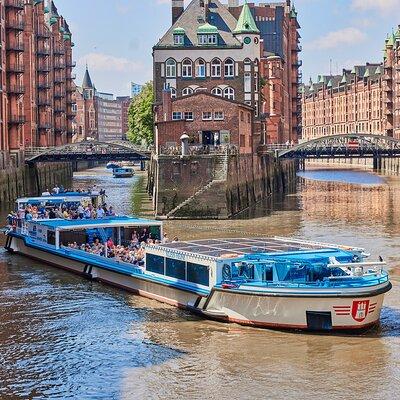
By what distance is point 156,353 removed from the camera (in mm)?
29547

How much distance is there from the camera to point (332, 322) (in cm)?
3105

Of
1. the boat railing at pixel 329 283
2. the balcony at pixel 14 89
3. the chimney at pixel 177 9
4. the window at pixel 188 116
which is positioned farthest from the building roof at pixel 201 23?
the boat railing at pixel 329 283

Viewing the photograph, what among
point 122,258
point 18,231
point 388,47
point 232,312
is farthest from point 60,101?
point 232,312

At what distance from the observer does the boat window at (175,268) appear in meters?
35.9

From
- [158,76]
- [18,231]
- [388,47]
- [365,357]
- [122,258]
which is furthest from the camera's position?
[388,47]

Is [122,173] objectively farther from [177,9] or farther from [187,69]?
[187,69]

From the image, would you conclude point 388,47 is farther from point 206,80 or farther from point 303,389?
point 303,389

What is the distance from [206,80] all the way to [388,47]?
8474 cm

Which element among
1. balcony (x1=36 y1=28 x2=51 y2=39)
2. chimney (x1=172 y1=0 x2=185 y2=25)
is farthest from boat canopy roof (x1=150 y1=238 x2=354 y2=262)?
balcony (x1=36 y1=28 x2=51 y2=39)

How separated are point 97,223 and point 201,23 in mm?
55576

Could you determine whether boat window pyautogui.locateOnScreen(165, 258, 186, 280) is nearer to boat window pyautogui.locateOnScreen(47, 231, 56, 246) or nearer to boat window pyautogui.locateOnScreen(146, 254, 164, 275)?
boat window pyautogui.locateOnScreen(146, 254, 164, 275)

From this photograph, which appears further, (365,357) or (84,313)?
(84,313)

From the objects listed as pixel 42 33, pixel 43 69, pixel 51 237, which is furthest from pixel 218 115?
pixel 42 33

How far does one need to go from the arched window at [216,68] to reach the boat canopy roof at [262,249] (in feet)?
196
